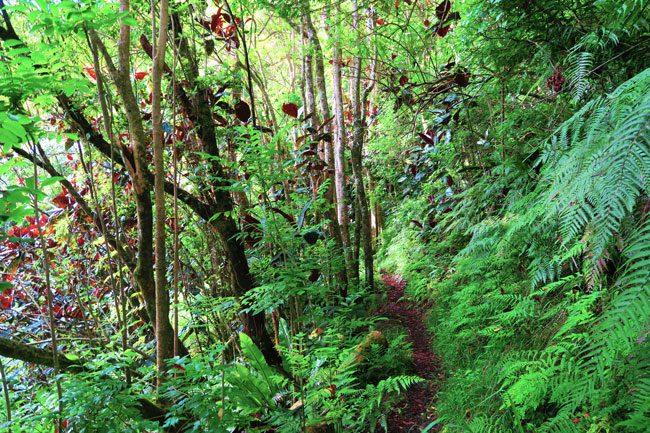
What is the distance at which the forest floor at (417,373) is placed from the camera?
2963 millimetres

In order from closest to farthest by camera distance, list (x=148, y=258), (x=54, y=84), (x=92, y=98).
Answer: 1. (x=54, y=84)
2. (x=148, y=258)
3. (x=92, y=98)

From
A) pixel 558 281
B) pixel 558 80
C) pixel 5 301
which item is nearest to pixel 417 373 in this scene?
pixel 558 281

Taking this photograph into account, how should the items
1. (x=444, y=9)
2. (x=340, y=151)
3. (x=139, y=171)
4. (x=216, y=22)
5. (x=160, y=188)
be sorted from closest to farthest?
(x=160, y=188) < (x=139, y=171) < (x=216, y=22) < (x=444, y=9) < (x=340, y=151)

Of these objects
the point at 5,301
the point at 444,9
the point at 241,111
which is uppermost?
the point at 444,9

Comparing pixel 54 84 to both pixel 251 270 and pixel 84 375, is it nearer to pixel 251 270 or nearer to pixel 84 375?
pixel 84 375

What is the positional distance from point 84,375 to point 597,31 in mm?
3485

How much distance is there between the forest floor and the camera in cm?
296

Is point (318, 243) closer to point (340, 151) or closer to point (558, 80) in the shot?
point (340, 151)

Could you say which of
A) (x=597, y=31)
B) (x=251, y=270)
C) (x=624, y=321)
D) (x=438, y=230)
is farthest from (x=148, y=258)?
(x=438, y=230)

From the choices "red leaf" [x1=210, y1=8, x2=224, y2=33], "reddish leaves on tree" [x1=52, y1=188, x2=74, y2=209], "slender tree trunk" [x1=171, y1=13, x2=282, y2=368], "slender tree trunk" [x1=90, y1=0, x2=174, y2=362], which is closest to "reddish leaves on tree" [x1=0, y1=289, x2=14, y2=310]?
"reddish leaves on tree" [x1=52, y1=188, x2=74, y2=209]

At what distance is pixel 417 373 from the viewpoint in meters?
3.62

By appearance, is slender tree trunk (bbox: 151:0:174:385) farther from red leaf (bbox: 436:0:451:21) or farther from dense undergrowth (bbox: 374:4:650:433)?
red leaf (bbox: 436:0:451:21)

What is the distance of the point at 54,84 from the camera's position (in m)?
1.80

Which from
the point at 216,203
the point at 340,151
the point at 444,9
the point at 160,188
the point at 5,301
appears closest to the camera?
the point at 160,188
